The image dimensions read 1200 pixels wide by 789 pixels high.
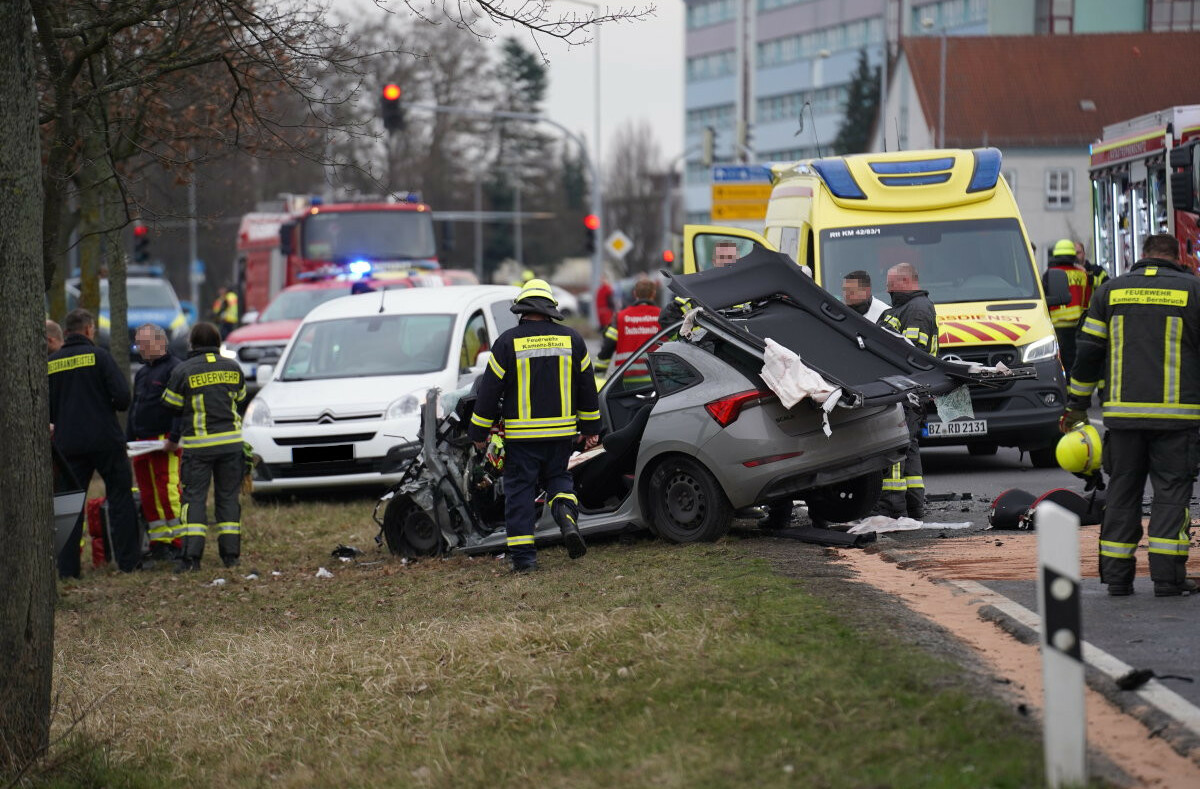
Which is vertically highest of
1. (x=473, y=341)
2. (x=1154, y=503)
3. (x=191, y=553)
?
(x=473, y=341)

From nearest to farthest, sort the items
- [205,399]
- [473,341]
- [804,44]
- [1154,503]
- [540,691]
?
[540,691] < [1154,503] < [205,399] < [473,341] < [804,44]

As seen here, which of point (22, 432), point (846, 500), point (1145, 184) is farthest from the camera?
point (1145, 184)

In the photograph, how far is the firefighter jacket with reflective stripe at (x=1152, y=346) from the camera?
788cm

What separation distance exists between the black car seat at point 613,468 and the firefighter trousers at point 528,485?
41 cm

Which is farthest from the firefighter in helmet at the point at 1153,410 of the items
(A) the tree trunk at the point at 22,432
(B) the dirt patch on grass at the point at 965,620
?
(A) the tree trunk at the point at 22,432

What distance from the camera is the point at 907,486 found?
11227 millimetres

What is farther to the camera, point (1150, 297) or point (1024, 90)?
point (1024, 90)

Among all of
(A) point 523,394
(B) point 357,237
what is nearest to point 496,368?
(A) point 523,394

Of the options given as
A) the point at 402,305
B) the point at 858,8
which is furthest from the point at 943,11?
the point at 402,305

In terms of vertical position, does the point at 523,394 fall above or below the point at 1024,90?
below

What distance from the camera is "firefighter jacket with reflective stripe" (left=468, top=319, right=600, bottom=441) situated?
10086 mm

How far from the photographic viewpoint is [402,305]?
52.8 feet

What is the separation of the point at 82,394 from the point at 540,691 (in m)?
6.26

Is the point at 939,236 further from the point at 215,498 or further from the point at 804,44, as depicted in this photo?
the point at 804,44
